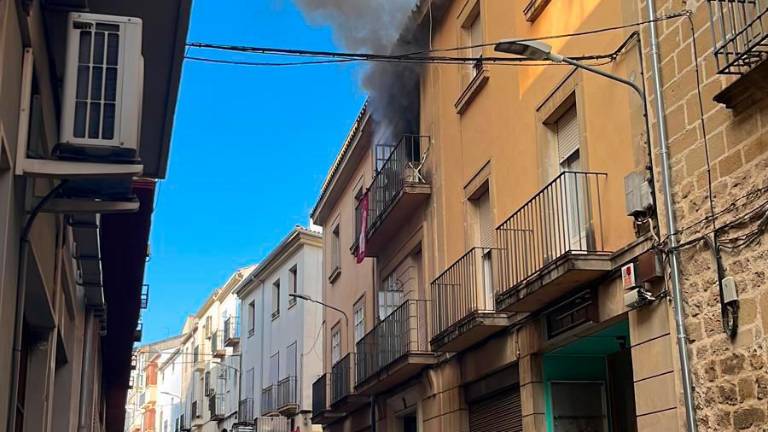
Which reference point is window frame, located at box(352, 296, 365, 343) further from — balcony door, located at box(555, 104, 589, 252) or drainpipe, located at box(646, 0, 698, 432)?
drainpipe, located at box(646, 0, 698, 432)

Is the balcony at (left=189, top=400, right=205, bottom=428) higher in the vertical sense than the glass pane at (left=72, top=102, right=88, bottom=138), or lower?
higher

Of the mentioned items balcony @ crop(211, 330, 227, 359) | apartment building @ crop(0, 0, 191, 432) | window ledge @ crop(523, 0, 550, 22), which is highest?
balcony @ crop(211, 330, 227, 359)

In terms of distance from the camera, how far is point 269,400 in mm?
34625

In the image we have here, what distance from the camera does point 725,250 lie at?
8461 millimetres

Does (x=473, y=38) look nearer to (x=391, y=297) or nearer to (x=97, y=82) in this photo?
(x=391, y=297)

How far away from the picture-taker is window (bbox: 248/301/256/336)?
38906mm

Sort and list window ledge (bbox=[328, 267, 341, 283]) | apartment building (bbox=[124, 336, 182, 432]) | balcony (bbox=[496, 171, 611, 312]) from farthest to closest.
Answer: apartment building (bbox=[124, 336, 182, 432]) → window ledge (bbox=[328, 267, 341, 283]) → balcony (bbox=[496, 171, 611, 312])

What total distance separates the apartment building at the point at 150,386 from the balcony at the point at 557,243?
53413 millimetres

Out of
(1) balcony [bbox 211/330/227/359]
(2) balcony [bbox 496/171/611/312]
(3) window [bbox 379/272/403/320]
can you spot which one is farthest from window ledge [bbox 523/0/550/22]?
(1) balcony [bbox 211/330/227/359]

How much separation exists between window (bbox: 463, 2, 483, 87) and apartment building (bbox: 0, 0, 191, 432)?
729 centimetres

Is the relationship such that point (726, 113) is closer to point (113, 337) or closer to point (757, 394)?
point (757, 394)

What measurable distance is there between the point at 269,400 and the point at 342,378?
12615 millimetres

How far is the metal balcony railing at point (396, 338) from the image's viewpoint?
55.6ft

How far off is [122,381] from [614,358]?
13.8 m
